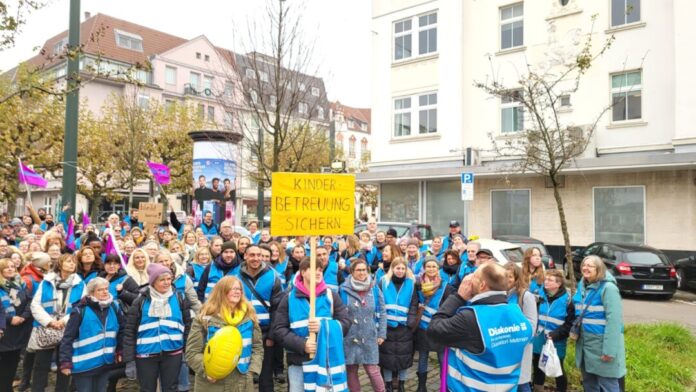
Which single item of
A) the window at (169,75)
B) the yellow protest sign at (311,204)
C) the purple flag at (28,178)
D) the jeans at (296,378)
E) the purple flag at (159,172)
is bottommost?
the jeans at (296,378)

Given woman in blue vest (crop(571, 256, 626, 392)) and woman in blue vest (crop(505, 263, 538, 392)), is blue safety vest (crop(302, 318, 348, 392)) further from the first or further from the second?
woman in blue vest (crop(571, 256, 626, 392))

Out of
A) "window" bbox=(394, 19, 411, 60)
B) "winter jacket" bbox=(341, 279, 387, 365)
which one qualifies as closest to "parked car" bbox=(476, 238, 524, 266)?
"winter jacket" bbox=(341, 279, 387, 365)

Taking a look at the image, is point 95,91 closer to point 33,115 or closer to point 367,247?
point 33,115

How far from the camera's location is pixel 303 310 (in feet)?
15.1

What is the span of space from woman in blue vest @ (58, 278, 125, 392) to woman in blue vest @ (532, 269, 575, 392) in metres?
4.47

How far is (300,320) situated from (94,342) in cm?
200

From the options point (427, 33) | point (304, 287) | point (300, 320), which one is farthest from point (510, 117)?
point (300, 320)

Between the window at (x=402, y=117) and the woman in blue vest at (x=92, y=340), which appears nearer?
the woman in blue vest at (x=92, y=340)

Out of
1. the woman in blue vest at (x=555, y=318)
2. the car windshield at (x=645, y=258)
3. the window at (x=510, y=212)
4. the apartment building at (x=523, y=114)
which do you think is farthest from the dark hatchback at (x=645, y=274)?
the woman in blue vest at (x=555, y=318)

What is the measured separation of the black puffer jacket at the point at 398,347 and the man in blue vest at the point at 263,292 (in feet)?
4.25

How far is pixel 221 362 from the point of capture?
156 inches

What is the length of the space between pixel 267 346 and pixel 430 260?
7.05 feet

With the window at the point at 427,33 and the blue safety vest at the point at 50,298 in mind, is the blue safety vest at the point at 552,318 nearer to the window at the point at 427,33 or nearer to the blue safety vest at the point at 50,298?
the blue safety vest at the point at 50,298

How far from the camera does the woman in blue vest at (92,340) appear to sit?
468cm
